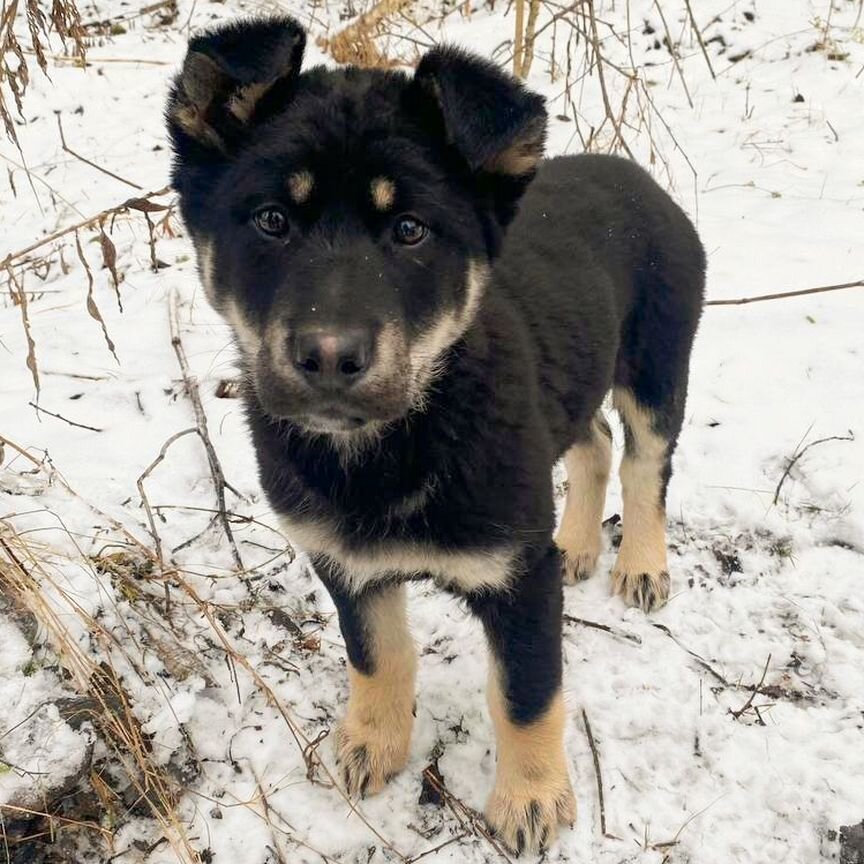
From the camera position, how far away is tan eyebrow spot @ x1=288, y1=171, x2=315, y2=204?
2.12m

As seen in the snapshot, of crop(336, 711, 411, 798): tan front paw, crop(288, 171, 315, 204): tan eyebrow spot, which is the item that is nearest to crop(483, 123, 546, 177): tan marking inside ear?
crop(288, 171, 315, 204): tan eyebrow spot

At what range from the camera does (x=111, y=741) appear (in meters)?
2.76

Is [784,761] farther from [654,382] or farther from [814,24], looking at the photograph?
[814,24]

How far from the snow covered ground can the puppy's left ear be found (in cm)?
172

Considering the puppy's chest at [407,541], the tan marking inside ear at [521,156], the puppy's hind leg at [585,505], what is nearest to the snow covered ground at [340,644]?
the puppy's hind leg at [585,505]

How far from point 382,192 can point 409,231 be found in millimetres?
127

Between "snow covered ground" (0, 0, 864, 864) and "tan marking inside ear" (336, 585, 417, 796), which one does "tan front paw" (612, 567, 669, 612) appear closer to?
"snow covered ground" (0, 0, 864, 864)

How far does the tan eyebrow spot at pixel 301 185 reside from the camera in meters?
2.12

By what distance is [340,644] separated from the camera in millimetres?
3404

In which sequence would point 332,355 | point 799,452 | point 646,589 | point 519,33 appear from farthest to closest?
point 519,33
point 799,452
point 646,589
point 332,355

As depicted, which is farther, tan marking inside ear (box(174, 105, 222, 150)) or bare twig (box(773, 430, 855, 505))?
bare twig (box(773, 430, 855, 505))

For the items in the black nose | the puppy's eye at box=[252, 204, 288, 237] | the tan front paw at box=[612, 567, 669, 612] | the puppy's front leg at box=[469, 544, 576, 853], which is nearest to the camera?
the black nose

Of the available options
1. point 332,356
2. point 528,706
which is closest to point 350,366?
point 332,356

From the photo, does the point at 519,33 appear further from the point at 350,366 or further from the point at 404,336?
the point at 350,366
